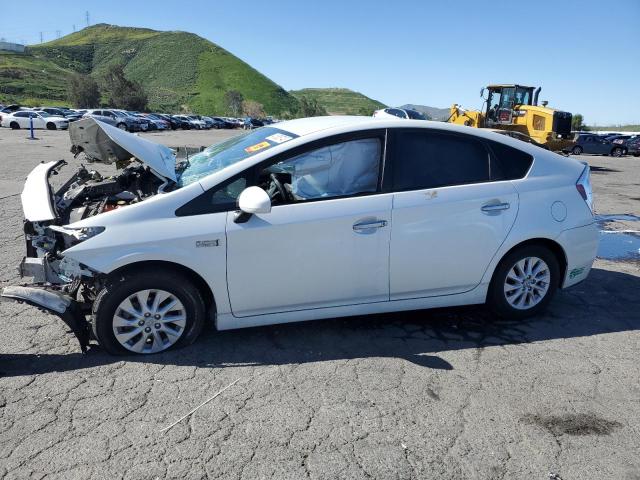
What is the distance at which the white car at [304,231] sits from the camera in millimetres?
3420

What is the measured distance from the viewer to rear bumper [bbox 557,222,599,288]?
167 inches

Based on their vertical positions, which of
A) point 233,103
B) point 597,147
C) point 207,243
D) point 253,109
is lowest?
point 207,243

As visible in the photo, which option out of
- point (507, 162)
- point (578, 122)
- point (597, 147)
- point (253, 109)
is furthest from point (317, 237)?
point (253, 109)

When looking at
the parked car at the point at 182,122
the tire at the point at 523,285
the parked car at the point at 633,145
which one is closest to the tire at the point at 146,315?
the tire at the point at 523,285

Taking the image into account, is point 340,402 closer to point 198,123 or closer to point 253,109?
point 198,123

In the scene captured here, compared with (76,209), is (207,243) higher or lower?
lower

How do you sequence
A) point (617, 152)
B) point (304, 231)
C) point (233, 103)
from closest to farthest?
point (304, 231) < point (617, 152) < point (233, 103)

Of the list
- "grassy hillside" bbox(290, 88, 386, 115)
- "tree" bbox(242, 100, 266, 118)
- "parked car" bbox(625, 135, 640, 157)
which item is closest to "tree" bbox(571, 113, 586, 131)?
"parked car" bbox(625, 135, 640, 157)

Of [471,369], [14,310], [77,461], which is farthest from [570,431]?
[14,310]

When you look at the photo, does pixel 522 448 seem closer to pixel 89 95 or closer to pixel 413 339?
pixel 413 339

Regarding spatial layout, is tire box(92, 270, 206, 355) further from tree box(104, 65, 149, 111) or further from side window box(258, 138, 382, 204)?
tree box(104, 65, 149, 111)

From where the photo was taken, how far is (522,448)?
2.74 m

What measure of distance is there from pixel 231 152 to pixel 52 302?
1747mm

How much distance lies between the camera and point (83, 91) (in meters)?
71.9
